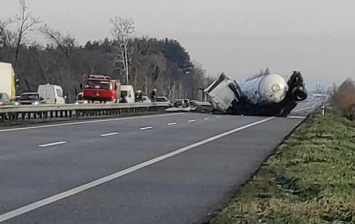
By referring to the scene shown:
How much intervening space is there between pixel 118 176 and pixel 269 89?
4729 cm

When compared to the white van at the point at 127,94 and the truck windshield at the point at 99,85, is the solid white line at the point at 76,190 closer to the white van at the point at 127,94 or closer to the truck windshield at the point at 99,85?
the truck windshield at the point at 99,85

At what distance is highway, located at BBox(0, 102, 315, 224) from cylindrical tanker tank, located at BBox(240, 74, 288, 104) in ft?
116

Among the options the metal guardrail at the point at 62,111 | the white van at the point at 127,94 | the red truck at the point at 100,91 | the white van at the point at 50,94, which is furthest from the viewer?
the white van at the point at 127,94

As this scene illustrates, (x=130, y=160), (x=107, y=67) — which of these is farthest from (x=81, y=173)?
(x=107, y=67)

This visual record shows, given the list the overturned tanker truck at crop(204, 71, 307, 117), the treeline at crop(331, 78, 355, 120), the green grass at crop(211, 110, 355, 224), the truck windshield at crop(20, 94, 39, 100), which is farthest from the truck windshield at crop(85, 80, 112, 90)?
the green grass at crop(211, 110, 355, 224)

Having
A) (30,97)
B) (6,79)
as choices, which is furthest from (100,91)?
(6,79)

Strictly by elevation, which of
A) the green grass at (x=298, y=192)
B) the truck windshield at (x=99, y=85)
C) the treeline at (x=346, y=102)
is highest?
the truck windshield at (x=99, y=85)

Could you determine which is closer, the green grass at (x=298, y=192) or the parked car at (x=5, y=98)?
the green grass at (x=298, y=192)

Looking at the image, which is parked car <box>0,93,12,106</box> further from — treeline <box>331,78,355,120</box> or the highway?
treeline <box>331,78,355,120</box>

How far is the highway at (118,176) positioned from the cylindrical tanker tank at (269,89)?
35207 mm

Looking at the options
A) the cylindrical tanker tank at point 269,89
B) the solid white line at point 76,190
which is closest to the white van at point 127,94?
the cylindrical tanker tank at point 269,89

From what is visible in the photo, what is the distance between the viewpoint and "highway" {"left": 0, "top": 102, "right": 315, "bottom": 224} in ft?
34.5

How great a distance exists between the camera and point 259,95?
63156 millimetres

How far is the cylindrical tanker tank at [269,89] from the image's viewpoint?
201ft
